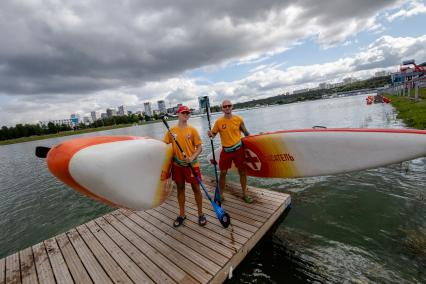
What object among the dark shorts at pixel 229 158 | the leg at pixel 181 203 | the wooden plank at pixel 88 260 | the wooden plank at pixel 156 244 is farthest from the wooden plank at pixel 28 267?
the dark shorts at pixel 229 158

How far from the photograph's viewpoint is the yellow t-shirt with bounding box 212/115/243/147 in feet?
14.6

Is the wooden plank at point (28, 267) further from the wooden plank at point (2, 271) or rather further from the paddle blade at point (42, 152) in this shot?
the paddle blade at point (42, 152)

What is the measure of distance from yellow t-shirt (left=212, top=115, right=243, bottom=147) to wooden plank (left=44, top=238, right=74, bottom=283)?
3454 millimetres

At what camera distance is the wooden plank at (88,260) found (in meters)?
3.18

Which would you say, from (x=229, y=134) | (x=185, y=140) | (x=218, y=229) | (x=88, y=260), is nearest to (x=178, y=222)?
(x=218, y=229)

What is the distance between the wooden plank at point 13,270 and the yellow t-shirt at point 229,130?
162 inches

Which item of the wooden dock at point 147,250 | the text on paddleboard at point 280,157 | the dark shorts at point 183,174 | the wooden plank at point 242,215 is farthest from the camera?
the text on paddleboard at point 280,157

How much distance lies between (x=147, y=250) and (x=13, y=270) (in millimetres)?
2193

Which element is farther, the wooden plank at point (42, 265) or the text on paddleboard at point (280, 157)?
the text on paddleboard at point (280, 157)

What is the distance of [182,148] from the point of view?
3799 mm

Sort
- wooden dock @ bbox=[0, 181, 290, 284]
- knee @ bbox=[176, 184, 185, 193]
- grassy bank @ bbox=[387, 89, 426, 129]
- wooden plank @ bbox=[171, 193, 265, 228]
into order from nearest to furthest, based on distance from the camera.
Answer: wooden dock @ bbox=[0, 181, 290, 284]
knee @ bbox=[176, 184, 185, 193]
wooden plank @ bbox=[171, 193, 265, 228]
grassy bank @ bbox=[387, 89, 426, 129]

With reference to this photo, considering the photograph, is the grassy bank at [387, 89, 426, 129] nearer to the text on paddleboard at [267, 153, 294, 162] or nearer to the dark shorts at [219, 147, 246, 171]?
the text on paddleboard at [267, 153, 294, 162]

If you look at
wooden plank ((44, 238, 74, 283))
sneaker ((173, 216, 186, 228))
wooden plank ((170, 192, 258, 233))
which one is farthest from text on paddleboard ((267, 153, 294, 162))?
wooden plank ((44, 238, 74, 283))

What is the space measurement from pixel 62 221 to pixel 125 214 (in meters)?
3.86
